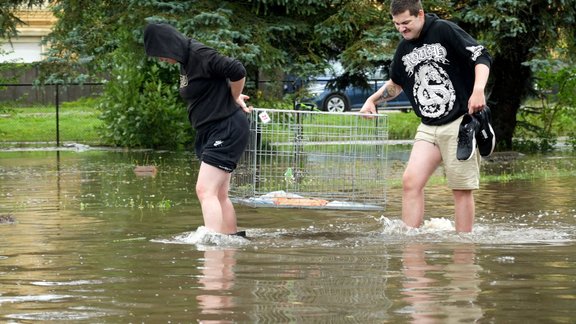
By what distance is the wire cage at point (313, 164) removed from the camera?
33.2 ft

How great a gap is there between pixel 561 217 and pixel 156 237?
3678 millimetres

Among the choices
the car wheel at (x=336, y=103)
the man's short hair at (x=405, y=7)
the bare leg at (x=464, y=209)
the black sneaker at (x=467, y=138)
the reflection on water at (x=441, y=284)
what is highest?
the man's short hair at (x=405, y=7)

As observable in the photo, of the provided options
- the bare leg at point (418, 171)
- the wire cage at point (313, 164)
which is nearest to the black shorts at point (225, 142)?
the wire cage at point (313, 164)

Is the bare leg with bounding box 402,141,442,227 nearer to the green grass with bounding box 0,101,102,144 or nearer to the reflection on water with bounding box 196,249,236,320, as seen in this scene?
the reflection on water with bounding box 196,249,236,320

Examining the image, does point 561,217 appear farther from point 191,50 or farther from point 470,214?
point 191,50

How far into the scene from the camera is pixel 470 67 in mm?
8805

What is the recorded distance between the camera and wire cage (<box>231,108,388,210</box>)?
33.2ft

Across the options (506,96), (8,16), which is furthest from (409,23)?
(8,16)

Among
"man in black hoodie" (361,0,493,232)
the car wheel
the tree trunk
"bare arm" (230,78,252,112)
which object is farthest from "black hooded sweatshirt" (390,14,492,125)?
the car wheel

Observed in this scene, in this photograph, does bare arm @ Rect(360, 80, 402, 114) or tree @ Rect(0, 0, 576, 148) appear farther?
tree @ Rect(0, 0, 576, 148)

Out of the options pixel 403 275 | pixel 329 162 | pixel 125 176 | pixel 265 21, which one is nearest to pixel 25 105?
pixel 265 21

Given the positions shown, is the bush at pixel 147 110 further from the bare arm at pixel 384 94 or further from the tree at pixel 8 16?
the bare arm at pixel 384 94

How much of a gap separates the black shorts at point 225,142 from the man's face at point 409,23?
137cm

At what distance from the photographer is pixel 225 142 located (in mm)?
8883
